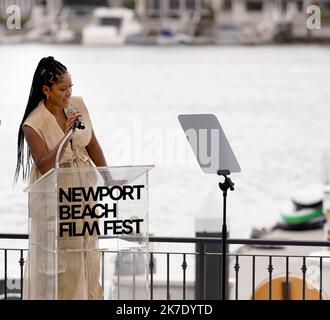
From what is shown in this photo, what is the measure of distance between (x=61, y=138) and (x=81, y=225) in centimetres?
30

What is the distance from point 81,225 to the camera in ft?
12.1

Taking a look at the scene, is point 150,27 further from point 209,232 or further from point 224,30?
point 209,232

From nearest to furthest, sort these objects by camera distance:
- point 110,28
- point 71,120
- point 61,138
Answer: point 71,120
point 61,138
point 110,28

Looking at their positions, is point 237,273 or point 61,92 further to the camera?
point 237,273

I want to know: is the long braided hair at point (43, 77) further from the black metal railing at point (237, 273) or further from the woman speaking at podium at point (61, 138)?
the black metal railing at point (237, 273)

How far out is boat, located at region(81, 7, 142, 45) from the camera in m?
61.0

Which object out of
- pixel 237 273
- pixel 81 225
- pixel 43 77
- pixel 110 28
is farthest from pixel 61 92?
pixel 110 28

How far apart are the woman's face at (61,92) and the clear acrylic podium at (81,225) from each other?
286 mm

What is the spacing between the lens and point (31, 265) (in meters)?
3.77

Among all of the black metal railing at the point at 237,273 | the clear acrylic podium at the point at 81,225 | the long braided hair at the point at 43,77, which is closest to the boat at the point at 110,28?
the black metal railing at the point at 237,273

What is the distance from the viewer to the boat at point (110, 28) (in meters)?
61.0

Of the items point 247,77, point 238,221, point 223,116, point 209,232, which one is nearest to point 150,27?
point 247,77

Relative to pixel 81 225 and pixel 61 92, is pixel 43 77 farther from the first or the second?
pixel 81 225

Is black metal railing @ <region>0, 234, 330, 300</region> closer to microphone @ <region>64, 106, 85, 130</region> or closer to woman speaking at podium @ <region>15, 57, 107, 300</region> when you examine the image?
woman speaking at podium @ <region>15, 57, 107, 300</region>
